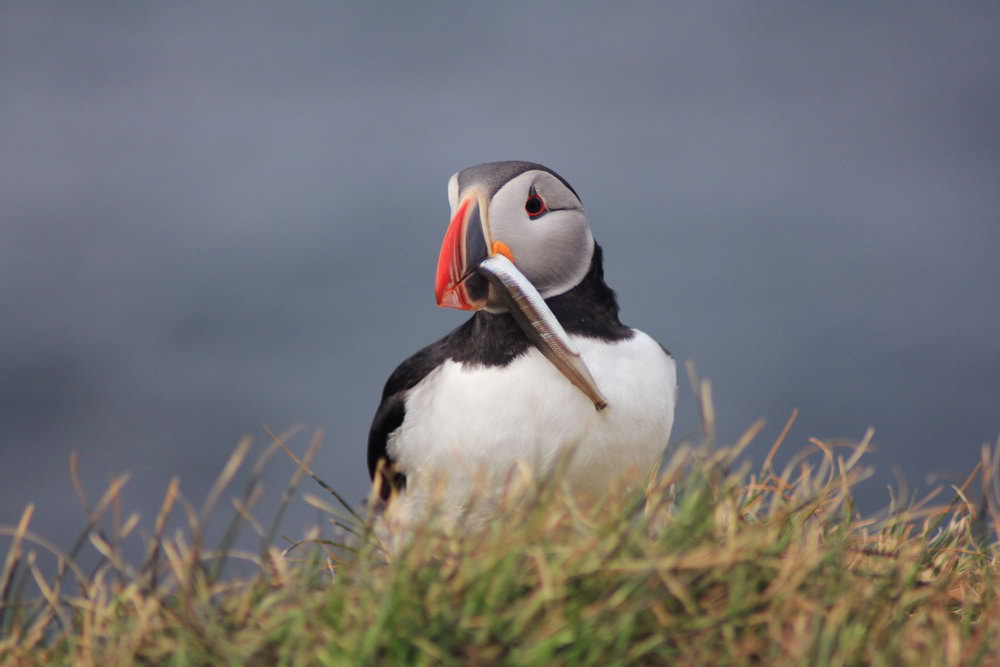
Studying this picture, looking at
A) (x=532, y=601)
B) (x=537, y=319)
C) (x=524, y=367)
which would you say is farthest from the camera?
(x=524, y=367)

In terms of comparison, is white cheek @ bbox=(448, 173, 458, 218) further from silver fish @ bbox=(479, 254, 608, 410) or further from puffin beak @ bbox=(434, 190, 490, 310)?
silver fish @ bbox=(479, 254, 608, 410)

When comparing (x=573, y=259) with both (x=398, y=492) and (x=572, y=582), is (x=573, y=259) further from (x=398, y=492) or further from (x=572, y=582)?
(x=572, y=582)

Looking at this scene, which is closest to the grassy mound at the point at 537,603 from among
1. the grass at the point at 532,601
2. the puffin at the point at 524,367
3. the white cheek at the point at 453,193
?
the grass at the point at 532,601

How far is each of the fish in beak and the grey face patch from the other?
39mm

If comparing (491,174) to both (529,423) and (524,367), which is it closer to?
(524,367)

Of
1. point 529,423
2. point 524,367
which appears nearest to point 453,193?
point 524,367

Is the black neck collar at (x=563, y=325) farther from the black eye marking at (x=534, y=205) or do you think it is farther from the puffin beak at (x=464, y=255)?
the black eye marking at (x=534, y=205)

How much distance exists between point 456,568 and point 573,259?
4.10 feet

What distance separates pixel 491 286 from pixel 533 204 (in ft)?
0.92

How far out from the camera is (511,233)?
296cm

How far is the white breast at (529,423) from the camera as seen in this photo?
9.61 ft

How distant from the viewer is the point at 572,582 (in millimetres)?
1980

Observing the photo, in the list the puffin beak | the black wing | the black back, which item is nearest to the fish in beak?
the puffin beak

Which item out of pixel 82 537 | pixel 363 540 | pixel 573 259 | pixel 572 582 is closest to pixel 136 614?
pixel 82 537
